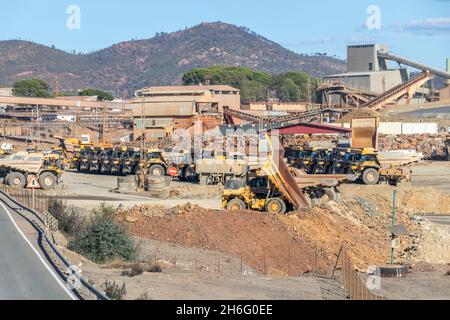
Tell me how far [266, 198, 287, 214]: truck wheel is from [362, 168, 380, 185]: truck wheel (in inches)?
521

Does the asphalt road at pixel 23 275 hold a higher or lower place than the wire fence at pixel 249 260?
higher

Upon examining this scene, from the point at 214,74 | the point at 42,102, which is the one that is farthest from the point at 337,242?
the point at 214,74

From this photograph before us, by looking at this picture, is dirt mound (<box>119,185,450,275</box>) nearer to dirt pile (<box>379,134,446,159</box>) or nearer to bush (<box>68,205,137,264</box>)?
bush (<box>68,205,137,264</box>)

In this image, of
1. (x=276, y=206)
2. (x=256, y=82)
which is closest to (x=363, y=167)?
(x=276, y=206)

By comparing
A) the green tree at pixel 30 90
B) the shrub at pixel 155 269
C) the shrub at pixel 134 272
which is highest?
the green tree at pixel 30 90

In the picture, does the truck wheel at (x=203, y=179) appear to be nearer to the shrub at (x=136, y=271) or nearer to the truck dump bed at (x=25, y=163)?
the truck dump bed at (x=25, y=163)

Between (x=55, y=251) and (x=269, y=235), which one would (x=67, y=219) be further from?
(x=55, y=251)

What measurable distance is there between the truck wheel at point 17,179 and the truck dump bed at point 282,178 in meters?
15.5

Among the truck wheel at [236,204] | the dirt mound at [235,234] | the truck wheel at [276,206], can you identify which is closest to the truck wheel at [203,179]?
the truck wheel at [236,204]

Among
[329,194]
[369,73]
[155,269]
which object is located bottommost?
[155,269]

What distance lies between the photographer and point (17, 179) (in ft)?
151

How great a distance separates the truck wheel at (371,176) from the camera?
160 feet

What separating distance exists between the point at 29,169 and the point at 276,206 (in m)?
15.7
